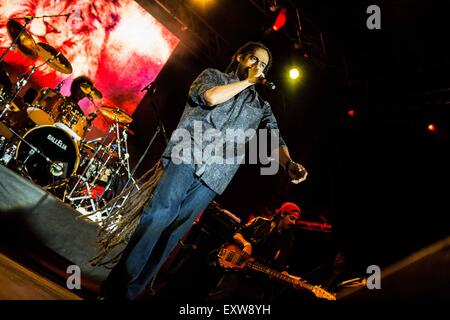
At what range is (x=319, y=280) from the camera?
6.40 m

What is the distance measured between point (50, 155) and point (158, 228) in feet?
14.1

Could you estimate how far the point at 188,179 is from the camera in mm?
2145

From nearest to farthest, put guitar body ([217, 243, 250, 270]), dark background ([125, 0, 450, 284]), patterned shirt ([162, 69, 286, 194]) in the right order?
patterned shirt ([162, 69, 286, 194])
guitar body ([217, 243, 250, 270])
dark background ([125, 0, 450, 284])

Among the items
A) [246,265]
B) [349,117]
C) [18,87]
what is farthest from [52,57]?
[349,117]

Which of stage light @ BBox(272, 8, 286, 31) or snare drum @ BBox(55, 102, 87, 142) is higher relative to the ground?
stage light @ BBox(272, 8, 286, 31)

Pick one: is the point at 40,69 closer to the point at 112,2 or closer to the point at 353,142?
the point at 112,2

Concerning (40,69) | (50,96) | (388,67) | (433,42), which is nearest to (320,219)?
(388,67)

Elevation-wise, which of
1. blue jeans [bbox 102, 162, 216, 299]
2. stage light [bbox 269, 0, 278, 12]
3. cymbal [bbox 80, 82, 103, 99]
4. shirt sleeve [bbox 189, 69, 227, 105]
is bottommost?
blue jeans [bbox 102, 162, 216, 299]

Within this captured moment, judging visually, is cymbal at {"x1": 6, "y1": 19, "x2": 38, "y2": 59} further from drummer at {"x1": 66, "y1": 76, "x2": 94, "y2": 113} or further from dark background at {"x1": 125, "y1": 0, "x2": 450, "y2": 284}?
dark background at {"x1": 125, "y1": 0, "x2": 450, "y2": 284}

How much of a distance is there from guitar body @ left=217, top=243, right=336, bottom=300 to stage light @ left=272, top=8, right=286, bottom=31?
15.9 ft

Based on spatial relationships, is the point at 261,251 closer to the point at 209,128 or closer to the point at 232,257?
the point at 232,257

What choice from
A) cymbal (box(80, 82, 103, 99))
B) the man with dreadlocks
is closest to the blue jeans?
the man with dreadlocks

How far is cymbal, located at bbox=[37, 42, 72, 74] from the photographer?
18.8ft

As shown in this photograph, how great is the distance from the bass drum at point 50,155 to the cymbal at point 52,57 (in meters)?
1.40
